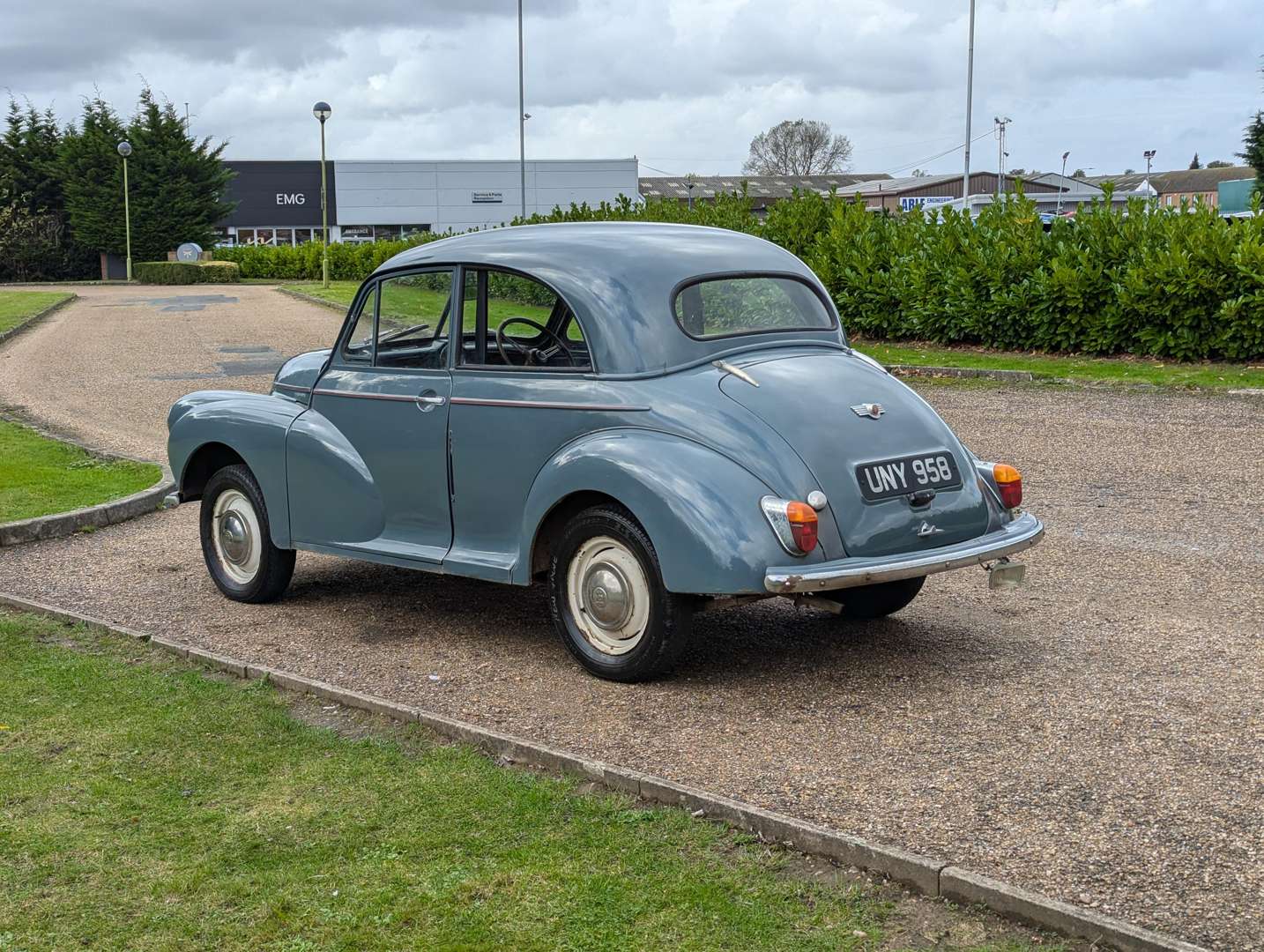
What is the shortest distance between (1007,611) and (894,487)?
153 cm

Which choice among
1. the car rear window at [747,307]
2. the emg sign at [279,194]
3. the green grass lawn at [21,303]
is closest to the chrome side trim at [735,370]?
the car rear window at [747,307]

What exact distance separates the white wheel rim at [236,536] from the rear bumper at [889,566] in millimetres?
3224

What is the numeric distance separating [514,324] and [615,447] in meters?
1.09

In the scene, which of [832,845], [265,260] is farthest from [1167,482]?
[265,260]

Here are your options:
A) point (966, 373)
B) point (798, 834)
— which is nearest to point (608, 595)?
point (798, 834)

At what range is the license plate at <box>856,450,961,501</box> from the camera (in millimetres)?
5441

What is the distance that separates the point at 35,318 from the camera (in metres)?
28.7

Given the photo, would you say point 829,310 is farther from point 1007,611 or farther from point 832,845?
point 832,845

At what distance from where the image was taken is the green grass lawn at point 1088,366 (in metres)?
14.7

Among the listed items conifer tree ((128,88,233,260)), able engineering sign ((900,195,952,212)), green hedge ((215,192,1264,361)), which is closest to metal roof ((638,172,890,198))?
able engineering sign ((900,195,952,212))

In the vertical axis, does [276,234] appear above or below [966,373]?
above

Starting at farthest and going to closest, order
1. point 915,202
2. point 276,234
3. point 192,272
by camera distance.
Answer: point 276,234, point 192,272, point 915,202

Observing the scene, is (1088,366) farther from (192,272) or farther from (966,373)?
(192,272)

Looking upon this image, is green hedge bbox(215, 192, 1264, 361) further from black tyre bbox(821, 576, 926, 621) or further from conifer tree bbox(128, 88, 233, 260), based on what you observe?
conifer tree bbox(128, 88, 233, 260)
